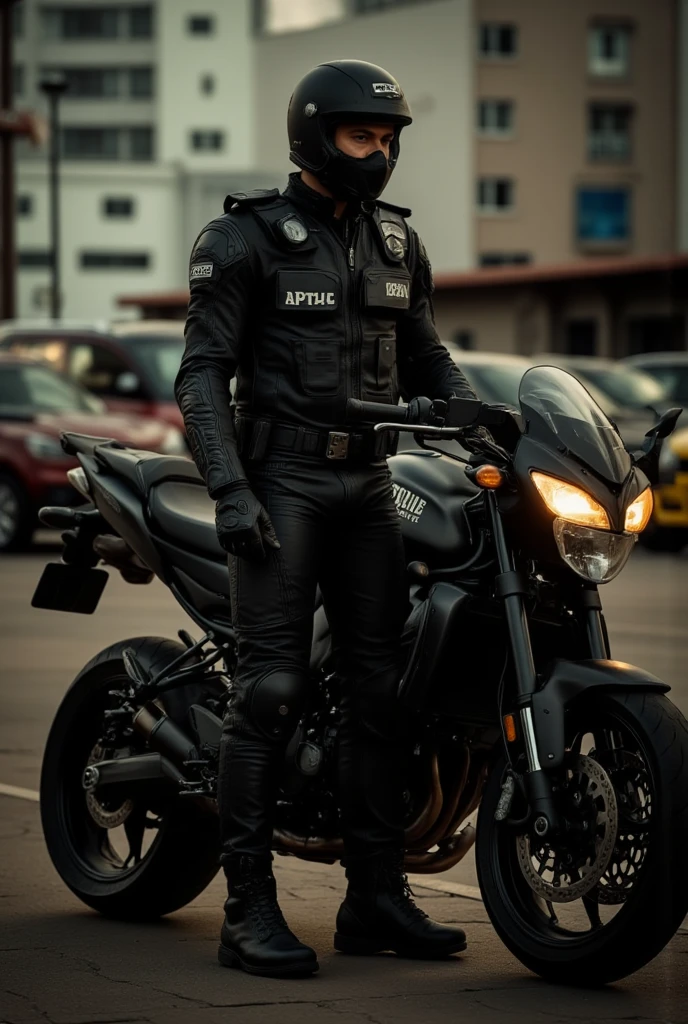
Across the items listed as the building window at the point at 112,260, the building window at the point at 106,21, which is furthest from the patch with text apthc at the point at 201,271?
the building window at the point at 106,21

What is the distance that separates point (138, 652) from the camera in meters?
5.71

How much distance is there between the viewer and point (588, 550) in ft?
15.6

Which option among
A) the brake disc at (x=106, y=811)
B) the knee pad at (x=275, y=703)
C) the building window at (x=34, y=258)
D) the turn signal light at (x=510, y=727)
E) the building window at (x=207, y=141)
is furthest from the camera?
the building window at (x=207, y=141)

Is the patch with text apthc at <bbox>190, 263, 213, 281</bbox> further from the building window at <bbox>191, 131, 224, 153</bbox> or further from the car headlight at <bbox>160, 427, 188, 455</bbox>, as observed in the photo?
the building window at <bbox>191, 131, 224, 153</bbox>

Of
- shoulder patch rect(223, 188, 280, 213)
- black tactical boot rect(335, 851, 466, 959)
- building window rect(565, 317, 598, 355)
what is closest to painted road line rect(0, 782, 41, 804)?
black tactical boot rect(335, 851, 466, 959)

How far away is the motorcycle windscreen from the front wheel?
55 centimetres

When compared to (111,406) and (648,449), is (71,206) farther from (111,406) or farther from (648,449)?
(648,449)

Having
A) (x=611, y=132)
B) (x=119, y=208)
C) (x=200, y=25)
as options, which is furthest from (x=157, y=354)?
(x=200, y=25)

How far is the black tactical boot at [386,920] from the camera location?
508 centimetres

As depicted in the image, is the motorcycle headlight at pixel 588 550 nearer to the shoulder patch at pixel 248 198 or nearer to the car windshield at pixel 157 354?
the shoulder patch at pixel 248 198

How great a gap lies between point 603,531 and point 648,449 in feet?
1.26

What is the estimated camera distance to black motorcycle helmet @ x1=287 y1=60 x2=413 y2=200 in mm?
4984

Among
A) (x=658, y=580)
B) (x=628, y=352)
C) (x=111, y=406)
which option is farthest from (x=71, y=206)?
(x=658, y=580)

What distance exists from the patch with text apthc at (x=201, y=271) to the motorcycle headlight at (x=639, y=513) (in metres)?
1.12
